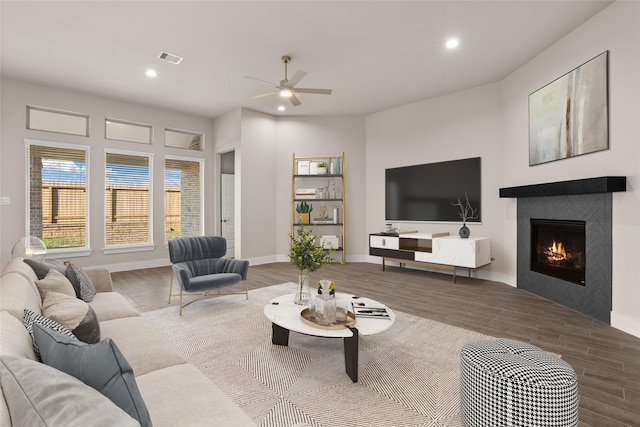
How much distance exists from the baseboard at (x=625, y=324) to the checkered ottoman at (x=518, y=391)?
204 cm

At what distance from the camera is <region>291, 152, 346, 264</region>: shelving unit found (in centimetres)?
686

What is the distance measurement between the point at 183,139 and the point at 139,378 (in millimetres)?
6377

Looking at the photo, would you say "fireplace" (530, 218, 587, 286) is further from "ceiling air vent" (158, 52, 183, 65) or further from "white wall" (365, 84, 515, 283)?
"ceiling air vent" (158, 52, 183, 65)

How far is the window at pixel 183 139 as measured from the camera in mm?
6750

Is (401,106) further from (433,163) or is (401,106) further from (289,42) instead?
(289,42)

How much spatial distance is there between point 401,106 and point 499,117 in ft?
6.14

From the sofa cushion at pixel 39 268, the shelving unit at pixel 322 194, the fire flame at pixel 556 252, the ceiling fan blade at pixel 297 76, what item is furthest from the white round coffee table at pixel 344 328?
the shelving unit at pixel 322 194

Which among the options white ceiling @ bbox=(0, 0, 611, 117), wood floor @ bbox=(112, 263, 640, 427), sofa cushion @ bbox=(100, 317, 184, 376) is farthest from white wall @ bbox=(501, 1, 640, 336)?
sofa cushion @ bbox=(100, 317, 184, 376)

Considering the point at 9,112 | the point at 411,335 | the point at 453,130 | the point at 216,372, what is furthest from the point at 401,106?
the point at 9,112

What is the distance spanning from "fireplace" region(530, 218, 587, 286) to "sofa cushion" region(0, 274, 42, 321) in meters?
4.83

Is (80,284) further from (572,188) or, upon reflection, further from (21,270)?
(572,188)

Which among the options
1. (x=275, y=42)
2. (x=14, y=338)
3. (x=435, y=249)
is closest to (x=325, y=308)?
(x=14, y=338)

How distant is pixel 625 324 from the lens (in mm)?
3043

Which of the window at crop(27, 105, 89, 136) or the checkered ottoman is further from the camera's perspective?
the window at crop(27, 105, 89, 136)
